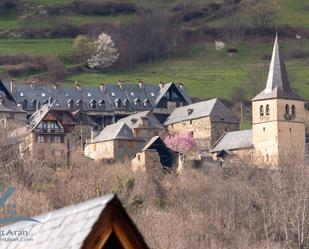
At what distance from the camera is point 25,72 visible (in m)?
143

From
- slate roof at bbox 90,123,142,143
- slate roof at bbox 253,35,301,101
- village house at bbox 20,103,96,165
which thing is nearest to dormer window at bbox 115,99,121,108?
village house at bbox 20,103,96,165

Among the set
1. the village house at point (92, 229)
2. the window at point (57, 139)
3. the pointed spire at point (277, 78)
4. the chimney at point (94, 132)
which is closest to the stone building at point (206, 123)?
the pointed spire at point (277, 78)

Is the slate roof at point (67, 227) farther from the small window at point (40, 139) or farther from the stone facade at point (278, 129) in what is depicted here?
the small window at point (40, 139)

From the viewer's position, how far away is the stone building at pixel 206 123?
107m

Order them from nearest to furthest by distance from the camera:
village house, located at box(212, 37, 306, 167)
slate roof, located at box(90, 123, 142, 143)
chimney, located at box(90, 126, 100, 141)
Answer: slate roof, located at box(90, 123, 142, 143) < village house, located at box(212, 37, 306, 167) < chimney, located at box(90, 126, 100, 141)

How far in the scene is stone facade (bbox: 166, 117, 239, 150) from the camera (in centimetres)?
10631

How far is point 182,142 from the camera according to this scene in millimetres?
100250

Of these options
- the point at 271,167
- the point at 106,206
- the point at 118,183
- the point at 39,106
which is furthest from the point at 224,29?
the point at 106,206

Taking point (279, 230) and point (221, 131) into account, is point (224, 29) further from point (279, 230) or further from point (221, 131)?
point (279, 230)

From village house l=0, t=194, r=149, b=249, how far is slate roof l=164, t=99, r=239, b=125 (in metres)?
99.0

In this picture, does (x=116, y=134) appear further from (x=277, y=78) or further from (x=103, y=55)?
(x=103, y=55)

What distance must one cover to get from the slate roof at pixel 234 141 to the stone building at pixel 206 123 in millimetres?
2746

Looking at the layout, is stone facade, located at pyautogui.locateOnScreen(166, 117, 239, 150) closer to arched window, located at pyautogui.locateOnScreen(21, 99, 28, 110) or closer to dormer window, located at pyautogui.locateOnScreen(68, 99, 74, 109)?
dormer window, located at pyautogui.locateOnScreen(68, 99, 74, 109)

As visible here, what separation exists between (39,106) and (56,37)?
4411 centimetres
